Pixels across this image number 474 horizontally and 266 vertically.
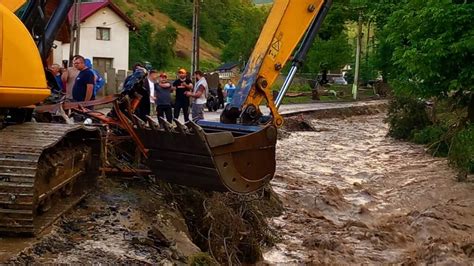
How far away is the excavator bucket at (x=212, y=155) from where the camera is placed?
7.42m

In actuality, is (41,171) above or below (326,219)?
above

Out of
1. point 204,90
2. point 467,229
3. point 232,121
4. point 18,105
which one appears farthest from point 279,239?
point 204,90

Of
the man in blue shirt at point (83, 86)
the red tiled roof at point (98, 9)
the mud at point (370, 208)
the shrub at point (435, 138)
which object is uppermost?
the red tiled roof at point (98, 9)

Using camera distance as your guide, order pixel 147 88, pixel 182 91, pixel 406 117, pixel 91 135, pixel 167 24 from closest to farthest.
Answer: pixel 91 135
pixel 147 88
pixel 182 91
pixel 406 117
pixel 167 24

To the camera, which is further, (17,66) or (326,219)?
(326,219)

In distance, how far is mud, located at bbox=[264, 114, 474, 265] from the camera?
393 inches

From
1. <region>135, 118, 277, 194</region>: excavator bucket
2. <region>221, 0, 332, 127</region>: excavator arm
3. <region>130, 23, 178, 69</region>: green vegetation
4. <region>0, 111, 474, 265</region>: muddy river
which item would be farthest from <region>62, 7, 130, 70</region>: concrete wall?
<region>135, 118, 277, 194</region>: excavator bucket

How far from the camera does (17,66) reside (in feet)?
Answer: 19.9

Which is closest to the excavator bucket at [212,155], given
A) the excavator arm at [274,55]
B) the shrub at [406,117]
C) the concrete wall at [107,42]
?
the excavator arm at [274,55]

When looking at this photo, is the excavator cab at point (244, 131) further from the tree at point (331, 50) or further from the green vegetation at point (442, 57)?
the tree at point (331, 50)

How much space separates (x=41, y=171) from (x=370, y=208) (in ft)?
27.5

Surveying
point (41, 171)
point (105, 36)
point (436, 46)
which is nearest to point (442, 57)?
point (436, 46)

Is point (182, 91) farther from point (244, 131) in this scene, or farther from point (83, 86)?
point (244, 131)

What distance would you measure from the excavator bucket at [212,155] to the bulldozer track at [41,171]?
0.70 metres
